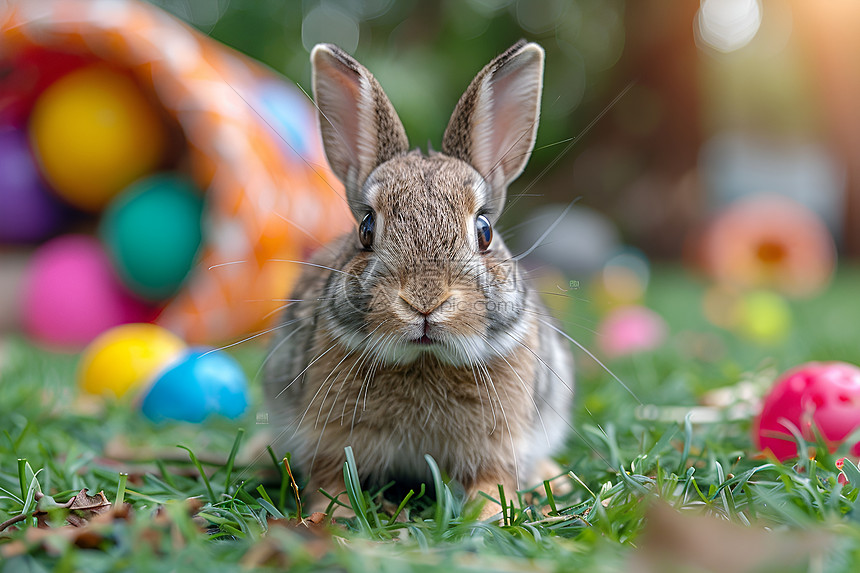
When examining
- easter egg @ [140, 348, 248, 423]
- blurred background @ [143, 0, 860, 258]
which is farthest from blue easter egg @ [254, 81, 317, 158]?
easter egg @ [140, 348, 248, 423]

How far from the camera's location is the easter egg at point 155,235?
428 centimetres

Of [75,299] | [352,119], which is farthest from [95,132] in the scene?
[352,119]

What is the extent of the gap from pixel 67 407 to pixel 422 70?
4.30m

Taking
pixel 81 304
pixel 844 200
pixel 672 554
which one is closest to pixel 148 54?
pixel 81 304

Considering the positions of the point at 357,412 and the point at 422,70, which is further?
the point at 422,70

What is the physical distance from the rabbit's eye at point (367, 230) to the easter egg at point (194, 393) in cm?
107

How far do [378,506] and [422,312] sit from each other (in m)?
0.48

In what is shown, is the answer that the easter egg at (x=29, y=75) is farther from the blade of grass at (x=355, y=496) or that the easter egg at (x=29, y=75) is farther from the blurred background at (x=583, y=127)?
the blade of grass at (x=355, y=496)

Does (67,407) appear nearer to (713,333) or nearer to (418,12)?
(713,333)

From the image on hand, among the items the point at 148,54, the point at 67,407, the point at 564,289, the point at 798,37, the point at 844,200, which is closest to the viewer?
the point at 564,289

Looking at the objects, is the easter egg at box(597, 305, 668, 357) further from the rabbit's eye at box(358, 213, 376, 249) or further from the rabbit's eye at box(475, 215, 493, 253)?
the rabbit's eye at box(358, 213, 376, 249)

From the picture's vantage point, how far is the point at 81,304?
4371 millimetres

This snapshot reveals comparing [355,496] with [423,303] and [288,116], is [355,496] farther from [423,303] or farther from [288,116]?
[288,116]

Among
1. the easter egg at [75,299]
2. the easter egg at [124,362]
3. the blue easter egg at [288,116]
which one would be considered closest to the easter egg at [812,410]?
the easter egg at [124,362]
